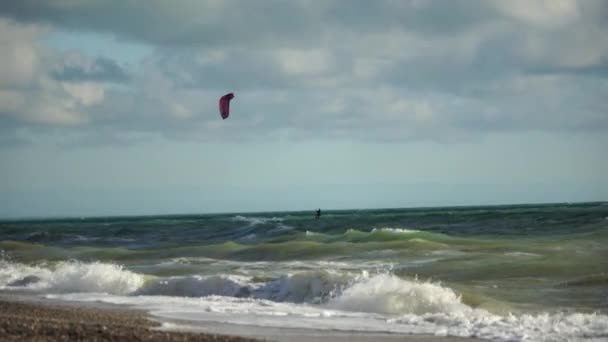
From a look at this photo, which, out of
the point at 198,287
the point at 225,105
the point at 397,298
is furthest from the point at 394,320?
the point at 225,105

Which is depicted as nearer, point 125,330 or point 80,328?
point 80,328

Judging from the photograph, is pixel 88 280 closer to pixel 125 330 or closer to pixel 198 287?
pixel 198 287

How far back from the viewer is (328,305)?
14.8 m

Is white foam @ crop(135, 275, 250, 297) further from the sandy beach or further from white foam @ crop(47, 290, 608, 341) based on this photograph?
the sandy beach

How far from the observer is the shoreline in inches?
380

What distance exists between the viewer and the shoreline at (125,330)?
380 inches

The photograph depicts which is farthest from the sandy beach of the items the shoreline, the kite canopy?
the kite canopy

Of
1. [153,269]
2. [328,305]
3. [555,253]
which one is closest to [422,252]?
[555,253]

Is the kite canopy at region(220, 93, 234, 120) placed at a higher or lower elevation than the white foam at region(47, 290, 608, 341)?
higher

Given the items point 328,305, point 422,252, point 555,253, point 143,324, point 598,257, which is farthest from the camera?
point 422,252

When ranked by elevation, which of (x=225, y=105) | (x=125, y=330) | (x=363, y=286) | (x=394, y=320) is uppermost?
(x=225, y=105)

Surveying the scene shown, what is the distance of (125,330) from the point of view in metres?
10.2

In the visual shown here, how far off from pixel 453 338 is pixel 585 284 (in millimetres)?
6433

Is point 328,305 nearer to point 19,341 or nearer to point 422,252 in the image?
point 19,341
